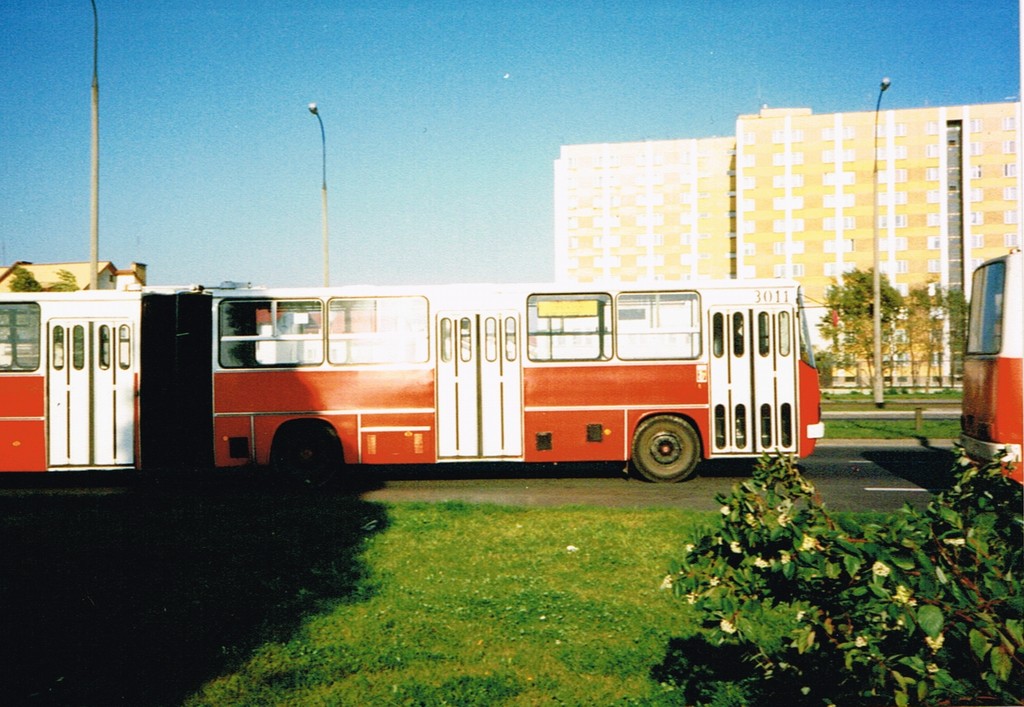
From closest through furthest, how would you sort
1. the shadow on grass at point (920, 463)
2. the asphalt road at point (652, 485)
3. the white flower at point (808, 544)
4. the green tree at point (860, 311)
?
1. the white flower at point (808, 544)
2. the asphalt road at point (652, 485)
3. the shadow on grass at point (920, 463)
4. the green tree at point (860, 311)

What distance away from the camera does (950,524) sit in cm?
294

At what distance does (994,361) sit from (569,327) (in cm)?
607

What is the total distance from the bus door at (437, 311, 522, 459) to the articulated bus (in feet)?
0.08

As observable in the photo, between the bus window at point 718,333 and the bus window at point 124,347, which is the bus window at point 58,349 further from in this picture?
the bus window at point 718,333

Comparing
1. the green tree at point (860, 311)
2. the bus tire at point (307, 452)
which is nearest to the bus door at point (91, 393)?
the bus tire at point (307, 452)

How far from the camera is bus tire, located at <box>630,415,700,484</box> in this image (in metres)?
13.1

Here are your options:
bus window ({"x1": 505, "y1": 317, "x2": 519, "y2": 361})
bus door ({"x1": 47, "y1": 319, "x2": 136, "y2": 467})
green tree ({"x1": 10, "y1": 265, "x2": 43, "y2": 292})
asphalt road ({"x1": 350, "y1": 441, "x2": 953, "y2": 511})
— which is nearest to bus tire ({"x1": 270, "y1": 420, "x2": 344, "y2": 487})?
asphalt road ({"x1": 350, "y1": 441, "x2": 953, "y2": 511})

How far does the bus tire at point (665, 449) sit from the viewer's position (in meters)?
13.1

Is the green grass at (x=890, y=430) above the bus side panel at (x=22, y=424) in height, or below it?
below

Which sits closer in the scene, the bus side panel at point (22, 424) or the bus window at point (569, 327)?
the bus side panel at point (22, 424)

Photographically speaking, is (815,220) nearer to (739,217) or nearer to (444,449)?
(739,217)

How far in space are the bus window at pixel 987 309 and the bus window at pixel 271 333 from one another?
9733mm

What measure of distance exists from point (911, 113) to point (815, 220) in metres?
14.3

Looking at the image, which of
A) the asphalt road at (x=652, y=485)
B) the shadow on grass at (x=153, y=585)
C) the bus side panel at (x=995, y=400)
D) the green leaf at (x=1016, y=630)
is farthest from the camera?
the asphalt road at (x=652, y=485)
